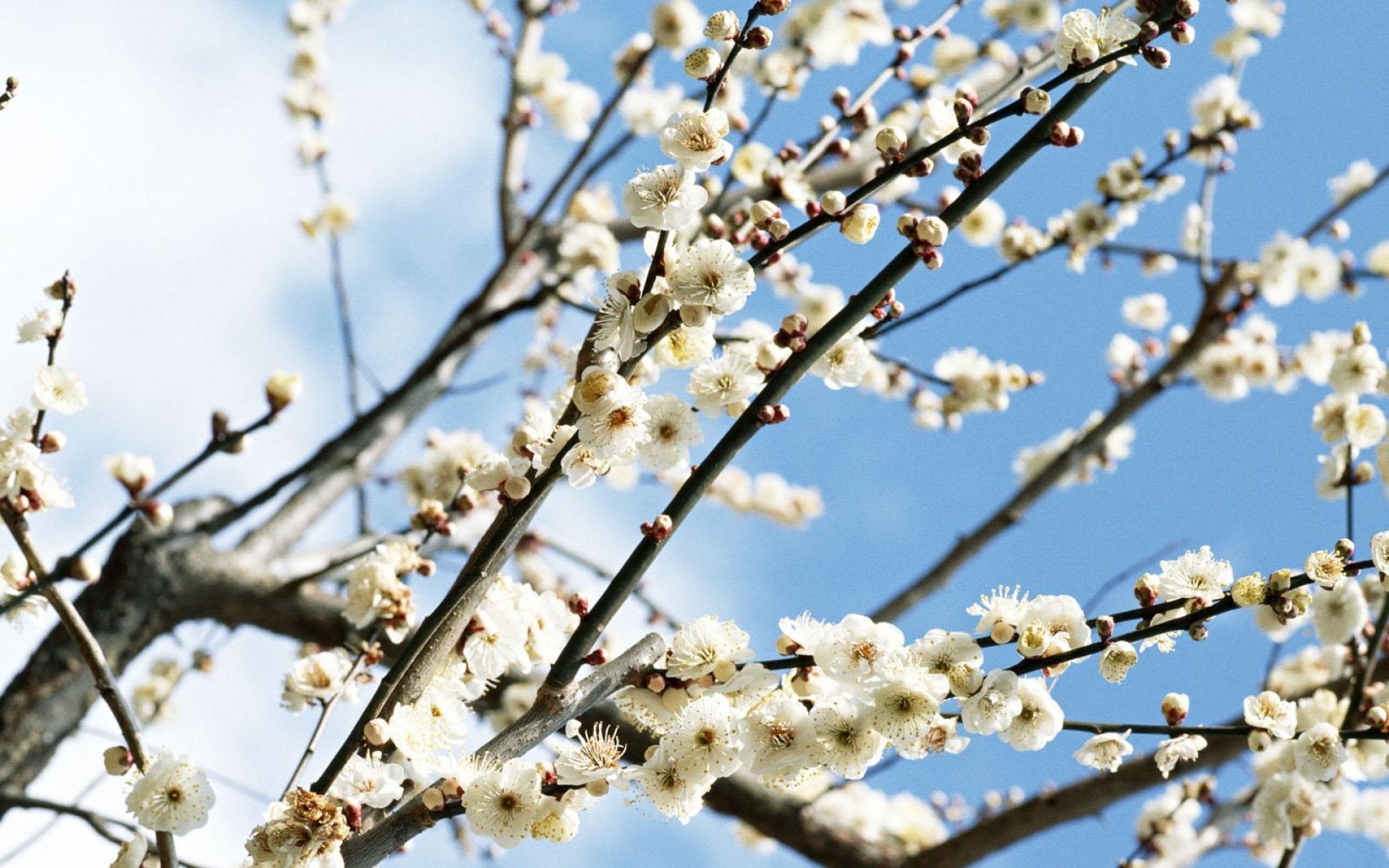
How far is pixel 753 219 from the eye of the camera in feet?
5.65

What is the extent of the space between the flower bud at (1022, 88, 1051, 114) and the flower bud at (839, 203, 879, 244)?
0.27m

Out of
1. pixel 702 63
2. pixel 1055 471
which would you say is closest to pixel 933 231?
pixel 702 63

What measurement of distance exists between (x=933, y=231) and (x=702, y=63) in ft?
1.40

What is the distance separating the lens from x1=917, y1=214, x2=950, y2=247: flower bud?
158cm

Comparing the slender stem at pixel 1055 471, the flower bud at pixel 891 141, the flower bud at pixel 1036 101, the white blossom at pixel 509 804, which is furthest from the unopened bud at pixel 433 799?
the slender stem at pixel 1055 471

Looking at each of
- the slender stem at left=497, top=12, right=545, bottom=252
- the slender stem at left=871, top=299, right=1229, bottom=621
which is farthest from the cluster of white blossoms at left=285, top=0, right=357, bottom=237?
the slender stem at left=871, top=299, right=1229, bottom=621

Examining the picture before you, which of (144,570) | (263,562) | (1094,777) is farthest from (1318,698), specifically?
(144,570)

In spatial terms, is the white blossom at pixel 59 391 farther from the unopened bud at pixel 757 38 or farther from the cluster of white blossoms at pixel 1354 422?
the cluster of white blossoms at pixel 1354 422

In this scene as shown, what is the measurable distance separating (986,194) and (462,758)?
1.08 m

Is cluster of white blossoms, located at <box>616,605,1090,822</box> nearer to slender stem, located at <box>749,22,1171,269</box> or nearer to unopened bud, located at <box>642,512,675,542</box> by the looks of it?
unopened bud, located at <box>642,512,675,542</box>

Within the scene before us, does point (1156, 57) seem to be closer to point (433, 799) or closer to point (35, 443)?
point (433, 799)

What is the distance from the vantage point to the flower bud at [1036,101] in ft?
5.37

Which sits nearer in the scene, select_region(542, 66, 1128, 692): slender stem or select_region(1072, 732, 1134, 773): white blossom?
select_region(542, 66, 1128, 692): slender stem

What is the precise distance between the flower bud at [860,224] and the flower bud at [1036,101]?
0.87ft
